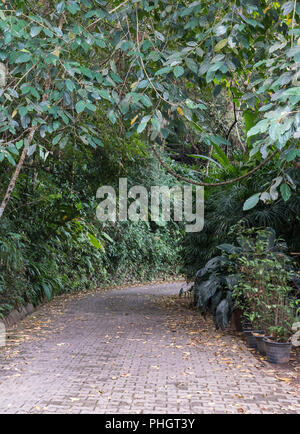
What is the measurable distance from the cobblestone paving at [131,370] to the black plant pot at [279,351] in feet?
0.52

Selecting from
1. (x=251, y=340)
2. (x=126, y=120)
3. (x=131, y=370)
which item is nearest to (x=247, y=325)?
(x=251, y=340)

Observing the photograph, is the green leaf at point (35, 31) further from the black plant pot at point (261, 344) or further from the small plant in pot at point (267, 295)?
the black plant pot at point (261, 344)

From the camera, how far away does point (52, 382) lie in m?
4.07

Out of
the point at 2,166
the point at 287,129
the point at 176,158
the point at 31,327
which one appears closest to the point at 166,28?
the point at 287,129

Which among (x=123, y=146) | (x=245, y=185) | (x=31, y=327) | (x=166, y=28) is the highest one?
(x=166, y=28)

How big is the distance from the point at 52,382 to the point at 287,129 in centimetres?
294

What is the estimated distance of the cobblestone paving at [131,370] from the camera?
353 centimetres

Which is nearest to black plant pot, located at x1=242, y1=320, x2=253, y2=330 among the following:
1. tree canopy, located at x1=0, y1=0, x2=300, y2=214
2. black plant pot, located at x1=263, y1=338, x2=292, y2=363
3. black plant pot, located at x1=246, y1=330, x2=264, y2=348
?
black plant pot, located at x1=246, y1=330, x2=264, y2=348

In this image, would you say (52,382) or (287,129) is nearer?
(287,129)

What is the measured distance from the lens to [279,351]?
480cm

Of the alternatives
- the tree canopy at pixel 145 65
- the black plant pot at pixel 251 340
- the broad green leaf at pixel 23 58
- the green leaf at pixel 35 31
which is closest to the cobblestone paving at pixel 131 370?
the black plant pot at pixel 251 340

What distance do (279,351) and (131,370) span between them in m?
1.57
